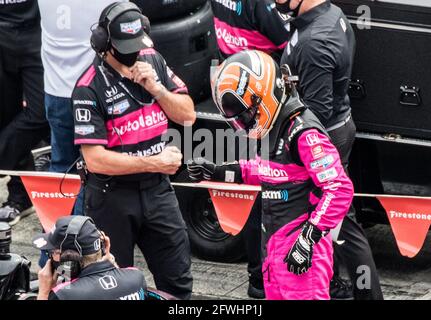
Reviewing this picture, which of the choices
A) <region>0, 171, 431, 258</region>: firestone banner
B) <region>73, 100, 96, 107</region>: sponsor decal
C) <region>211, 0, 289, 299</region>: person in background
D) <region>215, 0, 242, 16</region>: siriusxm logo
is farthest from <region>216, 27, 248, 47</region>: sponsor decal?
<region>73, 100, 96, 107</region>: sponsor decal

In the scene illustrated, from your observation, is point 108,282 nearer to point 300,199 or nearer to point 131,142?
point 300,199

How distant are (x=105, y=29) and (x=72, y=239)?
4.63 feet

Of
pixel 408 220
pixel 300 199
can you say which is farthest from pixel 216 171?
pixel 408 220

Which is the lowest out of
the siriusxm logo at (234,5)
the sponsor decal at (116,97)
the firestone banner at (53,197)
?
the firestone banner at (53,197)

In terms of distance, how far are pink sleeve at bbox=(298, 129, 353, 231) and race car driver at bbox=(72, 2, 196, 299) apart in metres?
1.01

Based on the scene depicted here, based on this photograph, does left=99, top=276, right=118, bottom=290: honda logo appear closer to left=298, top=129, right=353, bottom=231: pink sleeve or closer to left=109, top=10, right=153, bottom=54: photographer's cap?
left=298, top=129, right=353, bottom=231: pink sleeve

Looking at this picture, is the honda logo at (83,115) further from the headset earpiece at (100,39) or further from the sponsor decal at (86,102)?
the headset earpiece at (100,39)

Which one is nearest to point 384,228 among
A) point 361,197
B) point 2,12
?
point 361,197

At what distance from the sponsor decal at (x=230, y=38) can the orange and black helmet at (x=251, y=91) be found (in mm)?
1696

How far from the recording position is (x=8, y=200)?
1080 centimetres

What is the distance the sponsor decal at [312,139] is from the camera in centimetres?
741

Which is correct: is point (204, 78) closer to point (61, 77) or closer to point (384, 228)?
point (61, 77)

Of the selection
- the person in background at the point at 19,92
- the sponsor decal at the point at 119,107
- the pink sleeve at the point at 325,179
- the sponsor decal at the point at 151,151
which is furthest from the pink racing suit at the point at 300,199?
the person in background at the point at 19,92

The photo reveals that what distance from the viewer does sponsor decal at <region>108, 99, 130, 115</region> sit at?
8094 mm
